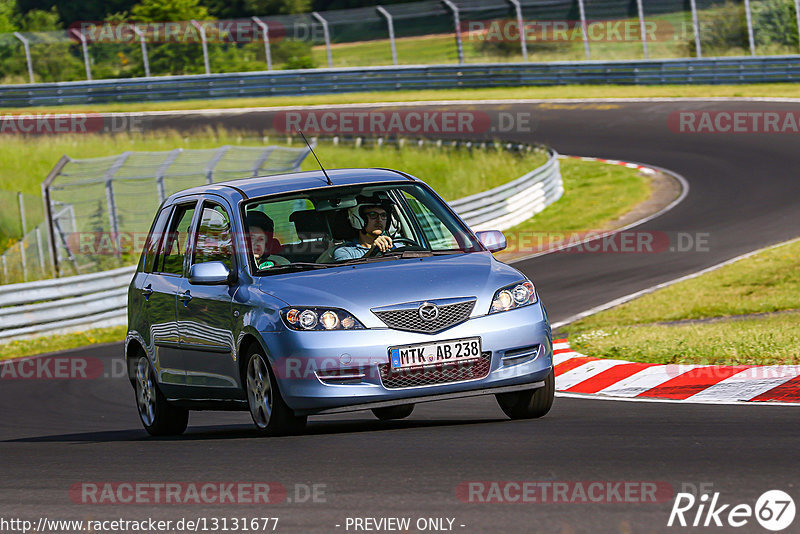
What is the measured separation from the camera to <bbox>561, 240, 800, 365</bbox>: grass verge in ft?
34.1

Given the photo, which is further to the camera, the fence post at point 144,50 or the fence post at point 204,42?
the fence post at point 144,50

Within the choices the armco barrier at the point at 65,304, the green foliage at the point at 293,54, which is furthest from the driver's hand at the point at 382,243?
the green foliage at the point at 293,54

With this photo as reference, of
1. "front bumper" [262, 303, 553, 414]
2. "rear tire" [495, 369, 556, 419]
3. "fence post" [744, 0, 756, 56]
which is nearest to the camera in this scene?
"front bumper" [262, 303, 553, 414]

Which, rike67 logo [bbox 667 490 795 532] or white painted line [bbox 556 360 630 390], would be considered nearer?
rike67 logo [bbox 667 490 795 532]

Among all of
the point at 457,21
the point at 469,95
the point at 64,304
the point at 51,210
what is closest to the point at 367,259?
the point at 64,304

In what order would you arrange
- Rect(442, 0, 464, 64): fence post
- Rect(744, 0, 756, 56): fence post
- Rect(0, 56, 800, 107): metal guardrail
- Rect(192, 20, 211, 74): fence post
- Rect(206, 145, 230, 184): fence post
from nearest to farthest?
Rect(206, 145, 230, 184): fence post → Rect(0, 56, 800, 107): metal guardrail → Rect(744, 0, 756, 56): fence post → Rect(442, 0, 464, 64): fence post → Rect(192, 20, 211, 74): fence post

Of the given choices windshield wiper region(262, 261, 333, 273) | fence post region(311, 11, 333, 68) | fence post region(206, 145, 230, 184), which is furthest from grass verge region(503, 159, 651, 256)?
fence post region(311, 11, 333, 68)

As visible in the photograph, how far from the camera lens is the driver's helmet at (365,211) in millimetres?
8609

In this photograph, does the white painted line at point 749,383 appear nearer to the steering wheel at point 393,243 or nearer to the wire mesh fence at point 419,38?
the steering wheel at point 393,243

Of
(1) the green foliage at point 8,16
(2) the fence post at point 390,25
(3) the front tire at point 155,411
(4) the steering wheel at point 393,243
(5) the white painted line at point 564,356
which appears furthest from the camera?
(1) the green foliage at point 8,16

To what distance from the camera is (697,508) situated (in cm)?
513

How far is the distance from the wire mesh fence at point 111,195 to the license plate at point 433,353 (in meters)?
14.6

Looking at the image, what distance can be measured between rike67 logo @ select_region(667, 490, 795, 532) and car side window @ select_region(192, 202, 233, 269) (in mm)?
4069

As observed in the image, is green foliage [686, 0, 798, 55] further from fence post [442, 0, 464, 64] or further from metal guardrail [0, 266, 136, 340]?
metal guardrail [0, 266, 136, 340]
